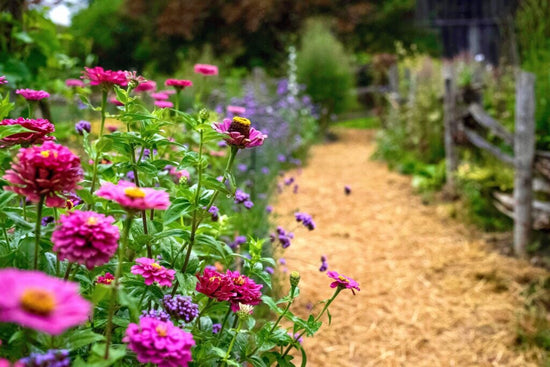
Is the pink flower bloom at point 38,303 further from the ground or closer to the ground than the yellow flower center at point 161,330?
further from the ground

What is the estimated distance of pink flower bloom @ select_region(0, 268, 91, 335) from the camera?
0.57m

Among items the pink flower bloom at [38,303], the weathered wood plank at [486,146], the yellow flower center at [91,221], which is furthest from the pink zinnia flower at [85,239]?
the weathered wood plank at [486,146]

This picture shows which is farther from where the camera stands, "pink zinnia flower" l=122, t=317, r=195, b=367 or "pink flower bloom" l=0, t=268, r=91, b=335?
"pink zinnia flower" l=122, t=317, r=195, b=367

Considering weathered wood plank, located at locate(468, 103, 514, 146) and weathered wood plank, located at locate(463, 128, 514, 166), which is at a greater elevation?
weathered wood plank, located at locate(468, 103, 514, 146)

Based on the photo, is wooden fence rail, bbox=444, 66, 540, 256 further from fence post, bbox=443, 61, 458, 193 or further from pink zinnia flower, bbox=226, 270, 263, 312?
pink zinnia flower, bbox=226, 270, 263, 312

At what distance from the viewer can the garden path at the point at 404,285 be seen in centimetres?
280

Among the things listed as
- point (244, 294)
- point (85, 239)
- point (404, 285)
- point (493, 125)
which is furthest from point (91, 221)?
point (493, 125)

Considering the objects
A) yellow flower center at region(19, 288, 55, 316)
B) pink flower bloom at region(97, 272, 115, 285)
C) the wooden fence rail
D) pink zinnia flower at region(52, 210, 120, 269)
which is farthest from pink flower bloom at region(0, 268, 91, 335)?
the wooden fence rail

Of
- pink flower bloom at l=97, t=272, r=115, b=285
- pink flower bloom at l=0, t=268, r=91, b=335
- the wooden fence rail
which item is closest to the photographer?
pink flower bloom at l=0, t=268, r=91, b=335

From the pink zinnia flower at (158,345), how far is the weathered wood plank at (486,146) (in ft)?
11.5

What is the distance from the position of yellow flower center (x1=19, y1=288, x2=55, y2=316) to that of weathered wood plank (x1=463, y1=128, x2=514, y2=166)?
3785mm

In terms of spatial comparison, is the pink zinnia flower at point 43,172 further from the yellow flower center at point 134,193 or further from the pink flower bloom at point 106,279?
the pink flower bloom at point 106,279

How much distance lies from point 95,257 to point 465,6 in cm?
1544

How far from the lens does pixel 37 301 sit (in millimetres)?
577
